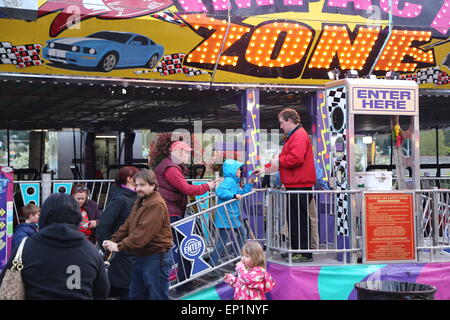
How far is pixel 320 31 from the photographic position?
1050cm

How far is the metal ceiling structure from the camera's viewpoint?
35.5 ft

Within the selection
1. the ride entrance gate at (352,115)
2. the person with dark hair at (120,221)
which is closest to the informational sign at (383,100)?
the ride entrance gate at (352,115)

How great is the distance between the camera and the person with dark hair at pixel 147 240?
5.82 m

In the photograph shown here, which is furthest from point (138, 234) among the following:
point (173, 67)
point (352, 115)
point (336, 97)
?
point (173, 67)

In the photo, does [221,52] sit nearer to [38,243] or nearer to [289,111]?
[289,111]

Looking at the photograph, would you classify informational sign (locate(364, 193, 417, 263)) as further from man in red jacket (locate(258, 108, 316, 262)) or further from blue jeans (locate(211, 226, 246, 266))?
blue jeans (locate(211, 226, 246, 266))

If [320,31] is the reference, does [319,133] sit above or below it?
below

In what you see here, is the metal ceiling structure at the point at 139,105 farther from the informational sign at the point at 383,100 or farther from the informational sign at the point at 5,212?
the informational sign at the point at 383,100

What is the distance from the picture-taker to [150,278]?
19.8ft

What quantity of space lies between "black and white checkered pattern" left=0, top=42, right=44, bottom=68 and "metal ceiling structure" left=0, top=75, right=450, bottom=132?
0.28 metres

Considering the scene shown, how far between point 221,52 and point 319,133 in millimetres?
2524

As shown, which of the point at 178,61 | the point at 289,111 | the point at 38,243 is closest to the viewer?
the point at 38,243
